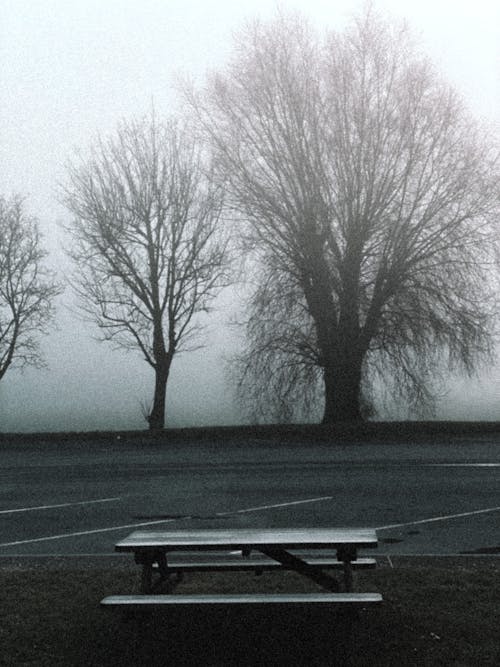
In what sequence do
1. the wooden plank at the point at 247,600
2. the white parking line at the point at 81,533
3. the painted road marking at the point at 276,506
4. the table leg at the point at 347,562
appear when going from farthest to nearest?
the painted road marking at the point at 276,506 → the white parking line at the point at 81,533 → the table leg at the point at 347,562 → the wooden plank at the point at 247,600

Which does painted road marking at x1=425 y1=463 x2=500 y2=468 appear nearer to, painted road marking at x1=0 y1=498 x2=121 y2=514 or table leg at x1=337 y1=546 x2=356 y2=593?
painted road marking at x1=0 y1=498 x2=121 y2=514

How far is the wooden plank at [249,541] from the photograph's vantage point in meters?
5.92

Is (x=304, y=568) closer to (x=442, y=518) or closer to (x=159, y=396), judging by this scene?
(x=442, y=518)

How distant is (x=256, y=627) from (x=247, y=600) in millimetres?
769

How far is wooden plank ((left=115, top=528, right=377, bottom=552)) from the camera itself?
592cm

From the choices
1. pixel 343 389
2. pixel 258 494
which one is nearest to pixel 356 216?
pixel 343 389

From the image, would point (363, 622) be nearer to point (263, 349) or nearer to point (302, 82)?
point (263, 349)

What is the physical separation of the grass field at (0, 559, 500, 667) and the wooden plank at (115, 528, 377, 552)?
0.43 m

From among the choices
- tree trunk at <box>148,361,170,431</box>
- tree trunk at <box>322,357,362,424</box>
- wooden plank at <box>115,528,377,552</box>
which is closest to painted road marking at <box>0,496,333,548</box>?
wooden plank at <box>115,528,377,552</box>

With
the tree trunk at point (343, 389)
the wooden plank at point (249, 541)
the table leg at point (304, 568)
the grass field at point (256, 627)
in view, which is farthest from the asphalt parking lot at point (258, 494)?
the tree trunk at point (343, 389)

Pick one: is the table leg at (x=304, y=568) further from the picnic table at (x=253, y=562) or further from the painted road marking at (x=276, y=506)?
the painted road marking at (x=276, y=506)

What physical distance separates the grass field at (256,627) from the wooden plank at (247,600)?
0.62 ft

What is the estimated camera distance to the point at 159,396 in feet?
111

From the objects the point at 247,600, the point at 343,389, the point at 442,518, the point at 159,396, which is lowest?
the point at 247,600
